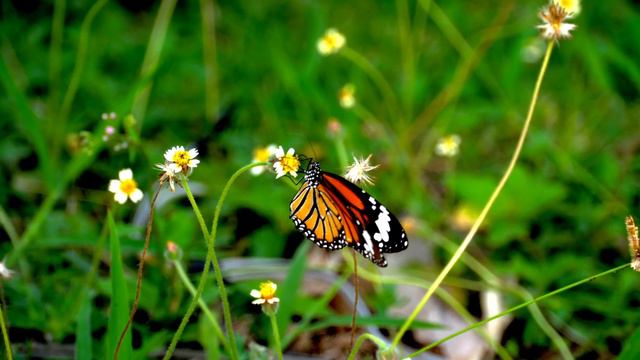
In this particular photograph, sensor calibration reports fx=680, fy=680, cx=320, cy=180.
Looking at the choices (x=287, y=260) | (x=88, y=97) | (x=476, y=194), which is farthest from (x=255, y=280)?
(x=88, y=97)

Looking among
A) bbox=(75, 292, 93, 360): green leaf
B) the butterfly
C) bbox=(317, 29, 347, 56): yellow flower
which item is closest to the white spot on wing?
the butterfly

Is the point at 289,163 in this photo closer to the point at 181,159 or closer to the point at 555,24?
the point at 181,159

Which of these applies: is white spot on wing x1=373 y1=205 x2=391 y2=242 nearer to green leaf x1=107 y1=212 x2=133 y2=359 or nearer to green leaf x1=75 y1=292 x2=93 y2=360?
green leaf x1=107 y1=212 x2=133 y2=359

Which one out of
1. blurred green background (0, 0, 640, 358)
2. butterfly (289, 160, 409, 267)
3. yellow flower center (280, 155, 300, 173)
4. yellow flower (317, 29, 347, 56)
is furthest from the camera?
yellow flower (317, 29, 347, 56)

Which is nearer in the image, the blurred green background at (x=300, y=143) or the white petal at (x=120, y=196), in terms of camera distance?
the white petal at (x=120, y=196)

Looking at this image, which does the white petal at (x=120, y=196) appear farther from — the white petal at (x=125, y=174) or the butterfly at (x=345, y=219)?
the butterfly at (x=345, y=219)

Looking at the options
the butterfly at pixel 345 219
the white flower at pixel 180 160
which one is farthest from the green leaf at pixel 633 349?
the white flower at pixel 180 160
